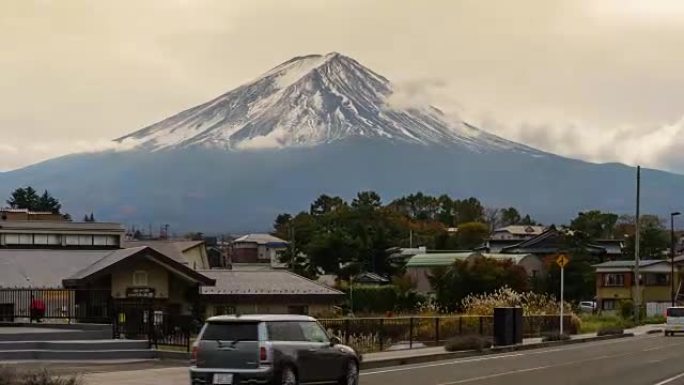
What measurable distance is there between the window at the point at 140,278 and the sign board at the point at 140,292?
31 centimetres

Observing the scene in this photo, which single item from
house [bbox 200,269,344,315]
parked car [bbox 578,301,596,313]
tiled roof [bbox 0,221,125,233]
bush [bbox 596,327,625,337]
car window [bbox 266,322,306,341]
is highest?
car window [bbox 266,322,306,341]

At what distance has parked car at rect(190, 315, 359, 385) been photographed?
1994 centimetres

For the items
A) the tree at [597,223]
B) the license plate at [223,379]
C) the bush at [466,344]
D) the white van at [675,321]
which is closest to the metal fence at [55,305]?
the bush at [466,344]

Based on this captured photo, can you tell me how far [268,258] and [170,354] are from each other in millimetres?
147638

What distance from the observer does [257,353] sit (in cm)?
1997

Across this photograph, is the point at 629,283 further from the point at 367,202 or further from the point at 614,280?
the point at 367,202

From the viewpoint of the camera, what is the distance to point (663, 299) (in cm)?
10419

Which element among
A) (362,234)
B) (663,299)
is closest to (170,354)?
(362,234)

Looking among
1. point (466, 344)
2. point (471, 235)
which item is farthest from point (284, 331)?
point (471, 235)

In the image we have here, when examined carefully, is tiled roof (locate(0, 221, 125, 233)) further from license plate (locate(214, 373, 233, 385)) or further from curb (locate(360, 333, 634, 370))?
license plate (locate(214, 373, 233, 385))

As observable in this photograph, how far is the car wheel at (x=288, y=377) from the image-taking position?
794 inches

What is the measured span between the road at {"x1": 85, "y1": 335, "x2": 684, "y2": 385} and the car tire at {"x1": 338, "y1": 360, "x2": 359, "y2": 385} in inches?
70.6

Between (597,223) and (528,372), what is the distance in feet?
434

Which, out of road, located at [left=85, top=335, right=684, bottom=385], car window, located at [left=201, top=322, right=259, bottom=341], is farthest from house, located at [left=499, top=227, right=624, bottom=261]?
car window, located at [left=201, top=322, right=259, bottom=341]
